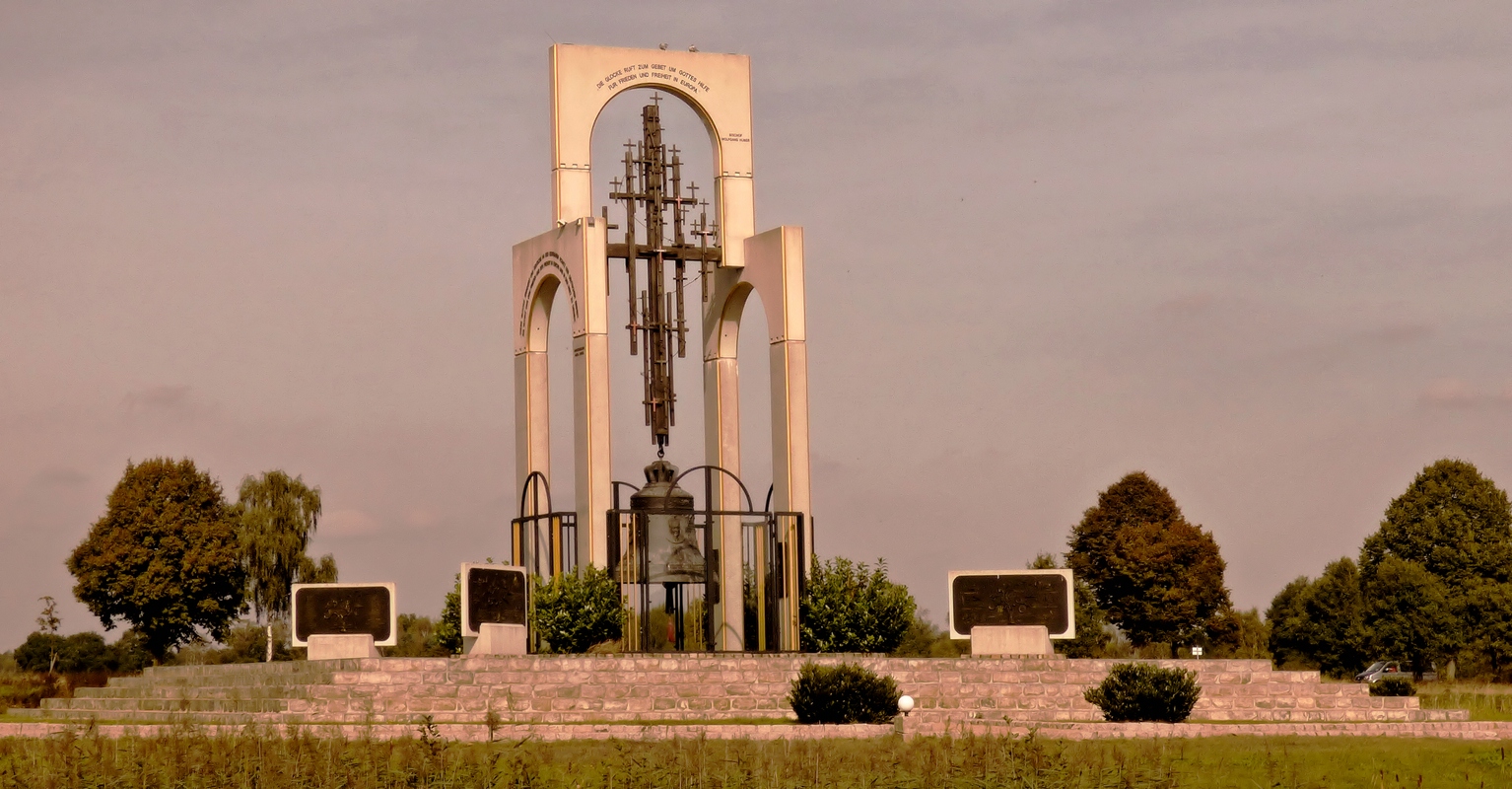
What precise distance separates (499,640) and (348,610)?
3.21m

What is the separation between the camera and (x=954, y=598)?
2711cm

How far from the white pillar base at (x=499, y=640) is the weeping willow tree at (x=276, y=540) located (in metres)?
21.1

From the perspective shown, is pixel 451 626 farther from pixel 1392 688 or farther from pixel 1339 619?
pixel 1339 619

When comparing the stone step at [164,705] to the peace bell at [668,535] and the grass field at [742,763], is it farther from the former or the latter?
the peace bell at [668,535]

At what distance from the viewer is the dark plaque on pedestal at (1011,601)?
88.7 feet

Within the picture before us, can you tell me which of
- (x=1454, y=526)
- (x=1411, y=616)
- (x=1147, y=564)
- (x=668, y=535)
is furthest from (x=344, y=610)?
(x=1454, y=526)

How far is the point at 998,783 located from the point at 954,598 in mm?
12938

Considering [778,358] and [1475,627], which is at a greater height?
[778,358]

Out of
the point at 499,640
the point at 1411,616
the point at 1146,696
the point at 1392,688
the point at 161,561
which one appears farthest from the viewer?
the point at 1411,616

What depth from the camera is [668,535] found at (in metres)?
27.2

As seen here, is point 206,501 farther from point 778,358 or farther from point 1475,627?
point 1475,627

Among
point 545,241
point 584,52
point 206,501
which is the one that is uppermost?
point 584,52

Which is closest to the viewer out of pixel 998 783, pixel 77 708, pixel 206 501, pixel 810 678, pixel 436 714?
pixel 998 783

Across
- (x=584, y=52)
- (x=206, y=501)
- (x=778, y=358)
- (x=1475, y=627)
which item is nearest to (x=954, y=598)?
(x=778, y=358)
